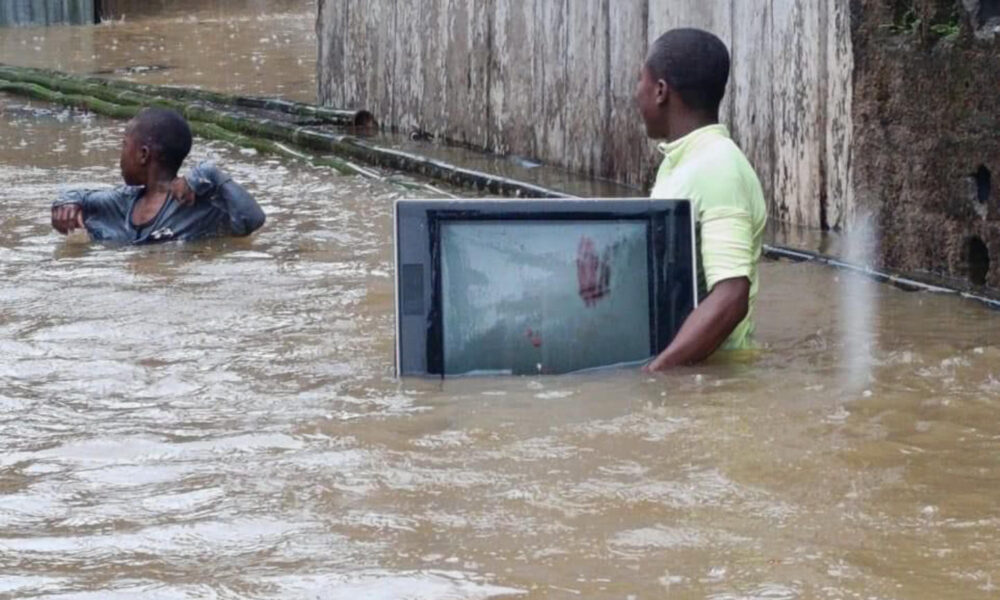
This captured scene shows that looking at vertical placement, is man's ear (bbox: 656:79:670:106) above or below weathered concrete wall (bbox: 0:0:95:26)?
below

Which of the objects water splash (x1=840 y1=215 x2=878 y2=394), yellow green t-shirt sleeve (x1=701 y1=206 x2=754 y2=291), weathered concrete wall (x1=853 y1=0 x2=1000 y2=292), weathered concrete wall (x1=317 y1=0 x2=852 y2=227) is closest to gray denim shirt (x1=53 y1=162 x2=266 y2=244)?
weathered concrete wall (x1=317 y1=0 x2=852 y2=227)

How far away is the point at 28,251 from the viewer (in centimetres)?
806

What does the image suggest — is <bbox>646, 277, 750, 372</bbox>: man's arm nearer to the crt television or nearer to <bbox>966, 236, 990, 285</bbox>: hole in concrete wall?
the crt television

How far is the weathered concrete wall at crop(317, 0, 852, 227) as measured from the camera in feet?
24.6

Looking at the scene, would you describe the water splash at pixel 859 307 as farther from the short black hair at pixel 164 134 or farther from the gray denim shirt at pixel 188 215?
the short black hair at pixel 164 134

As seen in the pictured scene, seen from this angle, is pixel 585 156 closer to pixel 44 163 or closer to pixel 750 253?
pixel 44 163

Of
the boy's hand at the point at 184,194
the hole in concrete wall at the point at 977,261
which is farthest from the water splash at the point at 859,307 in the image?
the boy's hand at the point at 184,194

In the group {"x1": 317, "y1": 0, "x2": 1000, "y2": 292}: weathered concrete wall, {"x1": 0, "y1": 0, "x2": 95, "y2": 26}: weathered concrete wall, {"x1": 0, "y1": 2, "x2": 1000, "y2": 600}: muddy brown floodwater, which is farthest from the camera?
{"x1": 0, "y1": 0, "x2": 95, "y2": 26}: weathered concrete wall

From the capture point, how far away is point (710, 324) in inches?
195

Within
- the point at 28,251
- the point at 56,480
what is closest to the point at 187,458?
the point at 56,480

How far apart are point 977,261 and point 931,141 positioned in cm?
46

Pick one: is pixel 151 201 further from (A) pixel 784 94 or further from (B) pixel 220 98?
(B) pixel 220 98

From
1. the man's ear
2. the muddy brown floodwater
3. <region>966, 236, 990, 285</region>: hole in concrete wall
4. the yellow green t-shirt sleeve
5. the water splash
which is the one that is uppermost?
the man's ear

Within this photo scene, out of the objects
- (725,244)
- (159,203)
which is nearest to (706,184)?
(725,244)
